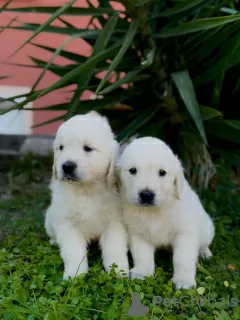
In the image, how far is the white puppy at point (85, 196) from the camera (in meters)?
2.63

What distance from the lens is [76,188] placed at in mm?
2789

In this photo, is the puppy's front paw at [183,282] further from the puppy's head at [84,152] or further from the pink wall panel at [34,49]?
the pink wall panel at [34,49]

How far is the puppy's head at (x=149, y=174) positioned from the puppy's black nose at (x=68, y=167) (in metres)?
0.23

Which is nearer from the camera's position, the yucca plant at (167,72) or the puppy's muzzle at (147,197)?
the puppy's muzzle at (147,197)

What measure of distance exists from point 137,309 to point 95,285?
11.7 inches

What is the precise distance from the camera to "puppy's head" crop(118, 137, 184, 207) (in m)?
2.53

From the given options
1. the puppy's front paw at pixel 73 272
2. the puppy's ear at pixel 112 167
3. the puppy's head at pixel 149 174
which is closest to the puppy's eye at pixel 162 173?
the puppy's head at pixel 149 174

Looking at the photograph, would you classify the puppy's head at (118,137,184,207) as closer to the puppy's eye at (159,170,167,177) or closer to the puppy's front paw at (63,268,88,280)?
the puppy's eye at (159,170,167,177)

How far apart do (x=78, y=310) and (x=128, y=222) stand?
0.62 meters

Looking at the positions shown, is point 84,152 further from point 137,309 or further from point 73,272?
point 137,309

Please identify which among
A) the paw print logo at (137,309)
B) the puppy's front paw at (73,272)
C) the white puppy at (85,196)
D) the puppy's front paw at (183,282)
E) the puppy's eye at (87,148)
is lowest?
the puppy's front paw at (183,282)

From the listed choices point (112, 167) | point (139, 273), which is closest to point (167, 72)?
point (112, 167)

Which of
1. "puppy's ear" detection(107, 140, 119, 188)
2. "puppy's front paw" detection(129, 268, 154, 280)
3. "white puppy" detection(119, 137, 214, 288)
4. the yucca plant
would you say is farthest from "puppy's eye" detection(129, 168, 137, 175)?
the yucca plant

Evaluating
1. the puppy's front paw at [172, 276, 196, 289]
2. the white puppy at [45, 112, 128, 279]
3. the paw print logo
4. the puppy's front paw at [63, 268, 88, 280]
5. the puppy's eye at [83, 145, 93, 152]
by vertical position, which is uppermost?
the puppy's eye at [83, 145, 93, 152]
